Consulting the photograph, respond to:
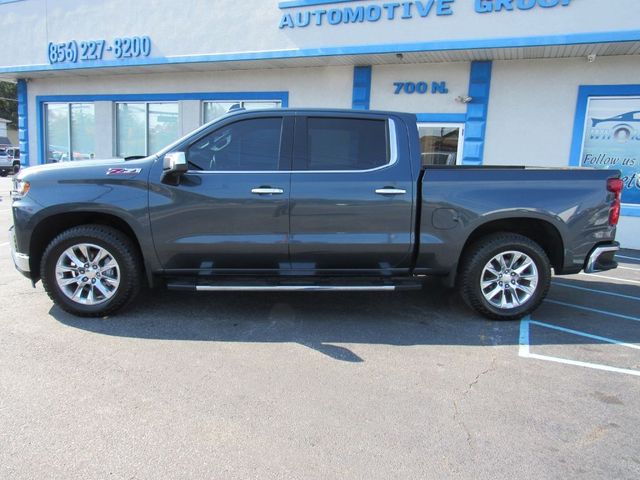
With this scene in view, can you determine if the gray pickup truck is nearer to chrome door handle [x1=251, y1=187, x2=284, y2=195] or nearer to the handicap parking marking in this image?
chrome door handle [x1=251, y1=187, x2=284, y2=195]

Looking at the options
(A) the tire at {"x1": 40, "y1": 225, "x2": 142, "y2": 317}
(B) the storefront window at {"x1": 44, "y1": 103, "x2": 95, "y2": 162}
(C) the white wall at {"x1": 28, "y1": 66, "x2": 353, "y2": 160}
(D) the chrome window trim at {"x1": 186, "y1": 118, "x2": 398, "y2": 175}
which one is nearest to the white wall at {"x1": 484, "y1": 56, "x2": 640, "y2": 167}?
(C) the white wall at {"x1": 28, "y1": 66, "x2": 353, "y2": 160}

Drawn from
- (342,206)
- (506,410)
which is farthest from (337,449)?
(342,206)

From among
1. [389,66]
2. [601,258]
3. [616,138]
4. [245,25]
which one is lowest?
[601,258]

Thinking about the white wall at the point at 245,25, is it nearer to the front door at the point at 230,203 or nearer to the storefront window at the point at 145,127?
the storefront window at the point at 145,127

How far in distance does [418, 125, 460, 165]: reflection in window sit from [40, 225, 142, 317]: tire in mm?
7016

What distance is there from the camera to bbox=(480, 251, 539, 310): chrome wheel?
4566 millimetres

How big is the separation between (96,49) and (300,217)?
416 inches

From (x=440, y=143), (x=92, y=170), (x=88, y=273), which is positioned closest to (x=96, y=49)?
(x=440, y=143)

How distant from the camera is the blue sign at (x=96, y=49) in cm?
1156

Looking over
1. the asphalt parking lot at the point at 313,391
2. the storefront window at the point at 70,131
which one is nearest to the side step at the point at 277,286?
the asphalt parking lot at the point at 313,391

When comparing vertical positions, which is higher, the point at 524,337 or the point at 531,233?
the point at 531,233

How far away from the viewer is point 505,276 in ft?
15.1

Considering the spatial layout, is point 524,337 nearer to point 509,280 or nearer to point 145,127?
point 509,280

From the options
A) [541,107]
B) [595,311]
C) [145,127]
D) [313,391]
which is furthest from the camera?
[145,127]
